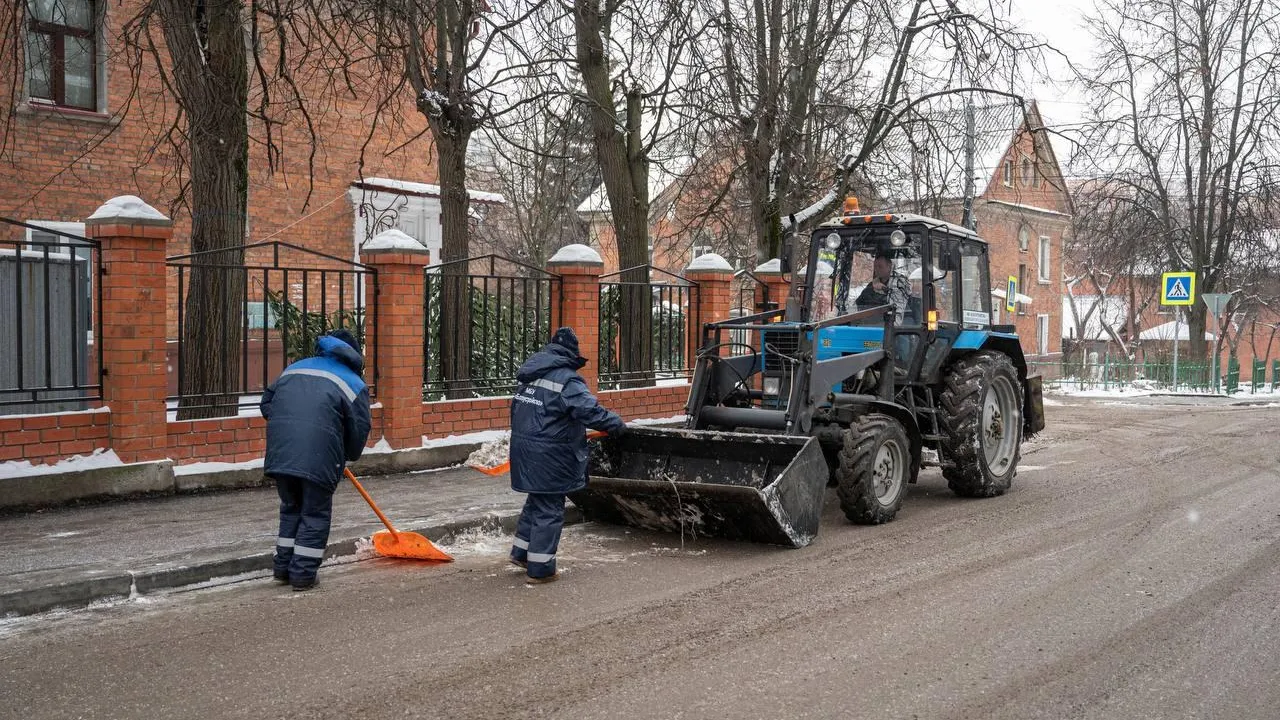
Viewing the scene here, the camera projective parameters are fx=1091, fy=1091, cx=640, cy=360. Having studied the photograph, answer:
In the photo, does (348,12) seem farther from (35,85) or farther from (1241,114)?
(1241,114)

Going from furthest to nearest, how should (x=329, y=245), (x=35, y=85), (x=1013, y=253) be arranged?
(x=1013, y=253)
(x=329, y=245)
(x=35, y=85)

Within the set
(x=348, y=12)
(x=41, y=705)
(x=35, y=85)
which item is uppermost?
(x=35, y=85)

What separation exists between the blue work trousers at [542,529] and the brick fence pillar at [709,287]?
7.78 metres

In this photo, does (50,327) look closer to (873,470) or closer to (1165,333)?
(873,470)

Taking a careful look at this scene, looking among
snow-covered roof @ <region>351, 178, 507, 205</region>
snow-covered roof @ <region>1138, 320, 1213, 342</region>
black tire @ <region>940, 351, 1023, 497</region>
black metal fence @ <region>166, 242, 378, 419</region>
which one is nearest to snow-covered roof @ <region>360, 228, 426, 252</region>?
black metal fence @ <region>166, 242, 378, 419</region>

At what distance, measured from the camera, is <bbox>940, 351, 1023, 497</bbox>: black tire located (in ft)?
31.0

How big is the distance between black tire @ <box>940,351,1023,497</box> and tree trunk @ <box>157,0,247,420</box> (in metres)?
6.11

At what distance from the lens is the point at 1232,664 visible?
5102mm

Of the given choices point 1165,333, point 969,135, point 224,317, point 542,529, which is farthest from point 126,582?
point 1165,333

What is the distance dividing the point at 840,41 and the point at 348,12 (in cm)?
1065

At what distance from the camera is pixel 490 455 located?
11109mm

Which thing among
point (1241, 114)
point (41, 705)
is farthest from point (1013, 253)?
point (41, 705)

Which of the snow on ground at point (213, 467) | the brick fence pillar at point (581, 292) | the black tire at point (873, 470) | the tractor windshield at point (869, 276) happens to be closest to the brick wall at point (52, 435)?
the snow on ground at point (213, 467)

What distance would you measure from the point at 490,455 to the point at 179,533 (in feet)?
12.6
